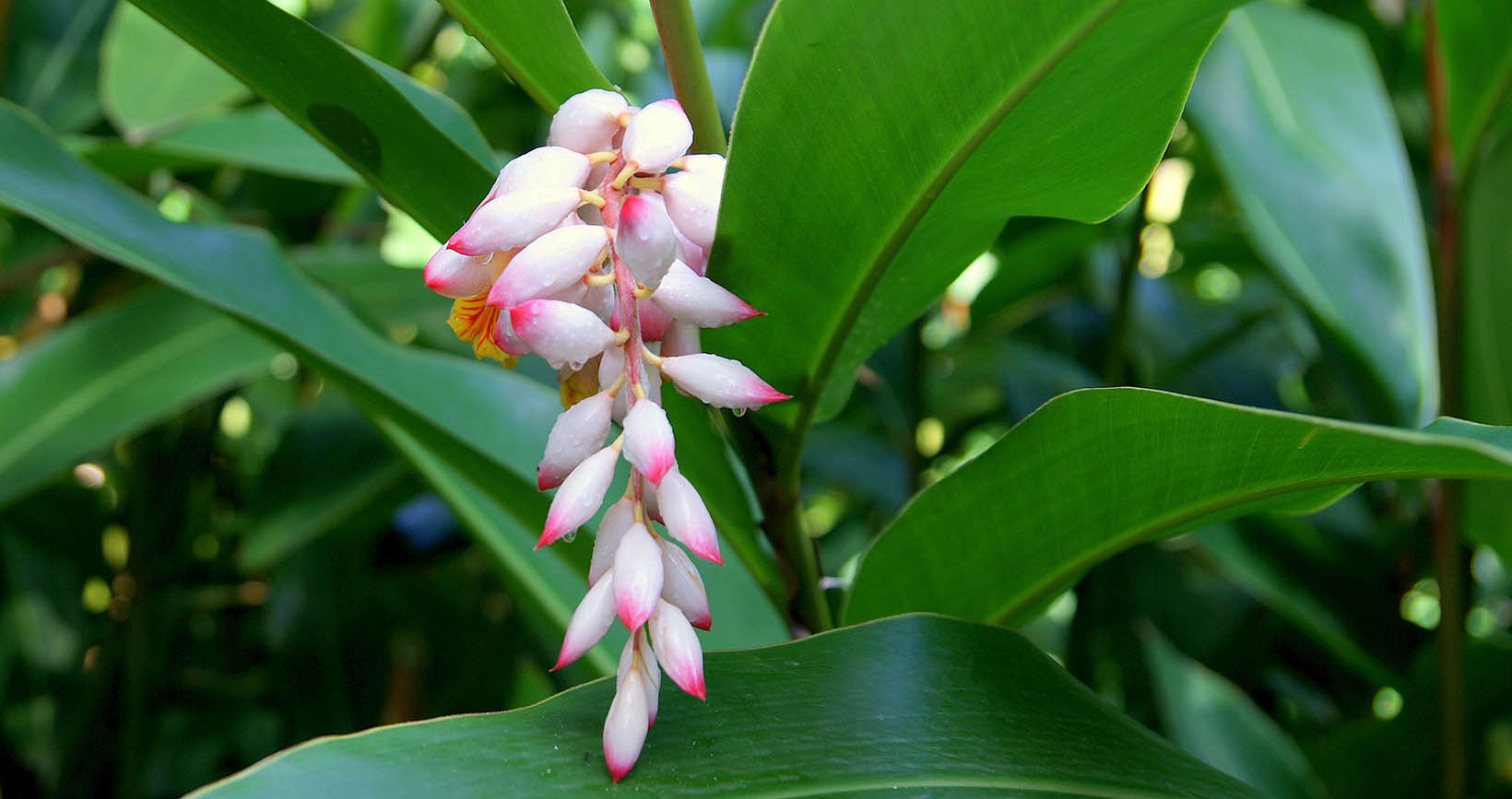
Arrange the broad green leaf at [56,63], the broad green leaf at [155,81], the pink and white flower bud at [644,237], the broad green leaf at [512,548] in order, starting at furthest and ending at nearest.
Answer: the broad green leaf at [56,63], the broad green leaf at [155,81], the broad green leaf at [512,548], the pink and white flower bud at [644,237]

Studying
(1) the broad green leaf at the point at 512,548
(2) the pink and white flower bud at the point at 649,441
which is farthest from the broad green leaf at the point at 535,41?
(1) the broad green leaf at the point at 512,548

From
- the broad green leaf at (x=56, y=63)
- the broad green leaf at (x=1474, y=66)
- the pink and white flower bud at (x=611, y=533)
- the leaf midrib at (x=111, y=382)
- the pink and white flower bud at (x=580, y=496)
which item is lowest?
the leaf midrib at (x=111, y=382)

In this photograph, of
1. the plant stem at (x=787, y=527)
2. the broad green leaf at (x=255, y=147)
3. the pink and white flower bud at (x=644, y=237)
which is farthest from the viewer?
the broad green leaf at (x=255, y=147)

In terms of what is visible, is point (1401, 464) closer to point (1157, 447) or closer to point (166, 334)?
point (1157, 447)

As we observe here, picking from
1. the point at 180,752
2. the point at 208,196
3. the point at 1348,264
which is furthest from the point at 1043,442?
the point at 180,752

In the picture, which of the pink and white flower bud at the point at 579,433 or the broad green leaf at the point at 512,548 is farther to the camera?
the broad green leaf at the point at 512,548

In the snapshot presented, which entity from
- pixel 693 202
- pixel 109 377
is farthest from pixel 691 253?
pixel 109 377

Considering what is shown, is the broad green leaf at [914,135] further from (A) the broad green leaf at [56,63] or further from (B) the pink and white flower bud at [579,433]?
(A) the broad green leaf at [56,63]

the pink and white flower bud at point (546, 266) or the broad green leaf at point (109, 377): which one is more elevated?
the pink and white flower bud at point (546, 266)
